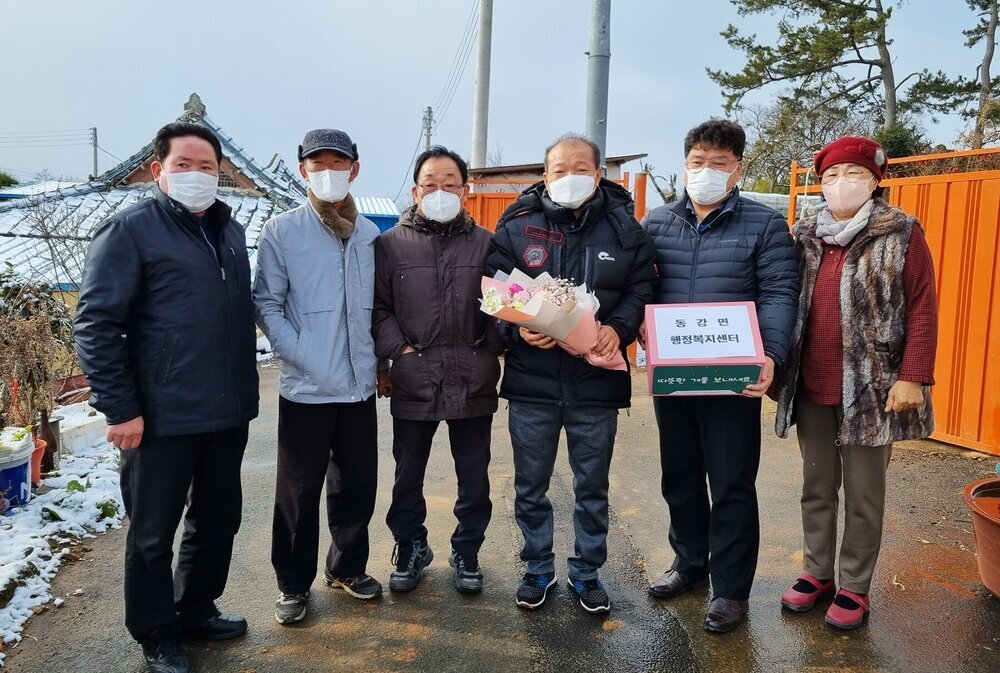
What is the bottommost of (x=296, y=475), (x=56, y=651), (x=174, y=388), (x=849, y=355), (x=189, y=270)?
(x=56, y=651)

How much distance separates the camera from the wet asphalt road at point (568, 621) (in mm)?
2938

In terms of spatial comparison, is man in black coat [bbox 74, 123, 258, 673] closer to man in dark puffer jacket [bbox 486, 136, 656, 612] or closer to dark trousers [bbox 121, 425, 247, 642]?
dark trousers [bbox 121, 425, 247, 642]

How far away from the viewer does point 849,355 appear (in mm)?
3115

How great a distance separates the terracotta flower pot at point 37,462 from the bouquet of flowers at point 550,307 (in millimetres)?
3418

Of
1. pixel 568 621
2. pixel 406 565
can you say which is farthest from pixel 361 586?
pixel 568 621

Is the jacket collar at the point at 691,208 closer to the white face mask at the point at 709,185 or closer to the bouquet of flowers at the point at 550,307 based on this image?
the white face mask at the point at 709,185

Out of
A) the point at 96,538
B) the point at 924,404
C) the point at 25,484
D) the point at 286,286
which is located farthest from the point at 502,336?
the point at 25,484

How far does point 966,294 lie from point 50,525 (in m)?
6.42

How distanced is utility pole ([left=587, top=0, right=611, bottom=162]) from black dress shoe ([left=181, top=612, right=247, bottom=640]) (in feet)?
17.6

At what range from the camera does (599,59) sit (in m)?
7.03

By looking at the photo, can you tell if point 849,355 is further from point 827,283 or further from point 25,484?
point 25,484

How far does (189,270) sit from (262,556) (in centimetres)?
189

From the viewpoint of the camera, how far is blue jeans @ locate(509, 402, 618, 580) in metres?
3.28

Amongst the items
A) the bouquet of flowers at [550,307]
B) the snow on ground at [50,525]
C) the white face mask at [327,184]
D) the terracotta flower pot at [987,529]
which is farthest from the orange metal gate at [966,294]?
the snow on ground at [50,525]
